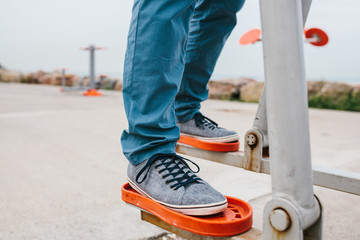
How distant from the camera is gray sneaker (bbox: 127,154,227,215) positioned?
0.74 metres

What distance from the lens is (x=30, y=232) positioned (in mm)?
1049

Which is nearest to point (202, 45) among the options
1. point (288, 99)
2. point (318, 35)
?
point (288, 99)

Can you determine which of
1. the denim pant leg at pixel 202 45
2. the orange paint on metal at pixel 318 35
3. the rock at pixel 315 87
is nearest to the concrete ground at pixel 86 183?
the denim pant leg at pixel 202 45

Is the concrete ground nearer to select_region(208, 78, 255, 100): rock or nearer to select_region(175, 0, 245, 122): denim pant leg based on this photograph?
select_region(175, 0, 245, 122): denim pant leg

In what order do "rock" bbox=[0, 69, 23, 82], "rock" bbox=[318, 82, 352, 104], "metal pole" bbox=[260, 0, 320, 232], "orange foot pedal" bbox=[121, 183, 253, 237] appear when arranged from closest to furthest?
"metal pole" bbox=[260, 0, 320, 232]
"orange foot pedal" bbox=[121, 183, 253, 237]
"rock" bbox=[318, 82, 352, 104]
"rock" bbox=[0, 69, 23, 82]

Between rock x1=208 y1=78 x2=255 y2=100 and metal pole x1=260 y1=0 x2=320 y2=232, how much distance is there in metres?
5.81

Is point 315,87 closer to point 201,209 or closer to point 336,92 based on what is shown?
point 336,92

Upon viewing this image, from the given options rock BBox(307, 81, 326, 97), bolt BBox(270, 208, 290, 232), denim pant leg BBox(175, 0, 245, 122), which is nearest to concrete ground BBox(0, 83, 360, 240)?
denim pant leg BBox(175, 0, 245, 122)

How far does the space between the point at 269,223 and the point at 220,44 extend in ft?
2.53

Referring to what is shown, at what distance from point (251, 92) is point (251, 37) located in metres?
2.01

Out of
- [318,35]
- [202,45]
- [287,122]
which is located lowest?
[287,122]

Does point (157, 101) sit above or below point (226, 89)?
above

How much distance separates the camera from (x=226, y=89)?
21.4 feet

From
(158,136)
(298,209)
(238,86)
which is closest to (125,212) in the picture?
(158,136)
